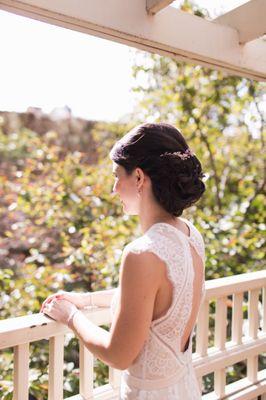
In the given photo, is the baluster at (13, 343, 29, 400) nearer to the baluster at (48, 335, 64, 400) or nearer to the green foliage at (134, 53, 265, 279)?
the baluster at (48, 335, 64, 400)

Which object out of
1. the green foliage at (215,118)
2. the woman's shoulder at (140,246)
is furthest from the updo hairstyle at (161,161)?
the green foliage at (215,118)

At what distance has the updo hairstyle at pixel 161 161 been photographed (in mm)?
1295

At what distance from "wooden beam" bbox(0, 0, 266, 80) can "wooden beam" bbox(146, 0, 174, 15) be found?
0.06 feet

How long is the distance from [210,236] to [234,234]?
0.80 ft

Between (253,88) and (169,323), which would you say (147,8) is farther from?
(253,88)

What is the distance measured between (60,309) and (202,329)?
0.83 meters

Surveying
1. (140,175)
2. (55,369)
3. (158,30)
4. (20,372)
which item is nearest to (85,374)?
(55,369)

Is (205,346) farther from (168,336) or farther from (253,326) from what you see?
(168,336)

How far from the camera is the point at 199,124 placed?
4801 mm

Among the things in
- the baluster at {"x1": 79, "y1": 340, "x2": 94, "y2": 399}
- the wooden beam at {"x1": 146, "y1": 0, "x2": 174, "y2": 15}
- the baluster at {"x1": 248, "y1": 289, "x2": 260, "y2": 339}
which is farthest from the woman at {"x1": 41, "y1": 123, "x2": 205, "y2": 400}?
the baluster at {"x1": 248, "y1": 289, "x2": 260, "y2": 339}

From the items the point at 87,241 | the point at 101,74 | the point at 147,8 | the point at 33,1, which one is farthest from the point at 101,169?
the point at 33,1

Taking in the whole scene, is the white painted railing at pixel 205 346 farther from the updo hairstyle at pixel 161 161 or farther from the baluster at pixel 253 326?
the updo hairstyle at pixel 161 161

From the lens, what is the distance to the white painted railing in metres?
1.44

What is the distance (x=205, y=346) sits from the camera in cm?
209
